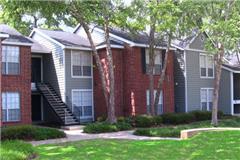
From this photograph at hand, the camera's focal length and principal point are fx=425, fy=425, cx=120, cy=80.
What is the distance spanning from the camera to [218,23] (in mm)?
22109

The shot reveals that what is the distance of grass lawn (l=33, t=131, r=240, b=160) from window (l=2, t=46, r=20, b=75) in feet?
38.8

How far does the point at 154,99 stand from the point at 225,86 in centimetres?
884

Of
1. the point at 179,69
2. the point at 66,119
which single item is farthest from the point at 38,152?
the point at 179,69

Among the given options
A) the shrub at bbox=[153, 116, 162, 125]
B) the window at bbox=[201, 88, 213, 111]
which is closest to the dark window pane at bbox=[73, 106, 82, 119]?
the shrub at bbox=[153, 116, 162, 125]

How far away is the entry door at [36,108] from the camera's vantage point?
1183 inches

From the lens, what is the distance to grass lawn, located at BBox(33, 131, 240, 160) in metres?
11.9

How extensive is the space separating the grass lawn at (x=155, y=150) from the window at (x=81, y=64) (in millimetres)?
14073

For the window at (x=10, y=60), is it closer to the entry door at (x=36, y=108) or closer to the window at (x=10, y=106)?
the window at (x=10, y=106)

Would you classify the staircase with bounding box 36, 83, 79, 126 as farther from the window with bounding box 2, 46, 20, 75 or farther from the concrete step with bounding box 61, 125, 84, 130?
the window with bounding box 2, 46, 20, 75

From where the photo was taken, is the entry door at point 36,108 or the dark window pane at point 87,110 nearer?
the dark window pane at point 87,110

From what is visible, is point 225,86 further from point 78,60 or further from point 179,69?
point 78,60

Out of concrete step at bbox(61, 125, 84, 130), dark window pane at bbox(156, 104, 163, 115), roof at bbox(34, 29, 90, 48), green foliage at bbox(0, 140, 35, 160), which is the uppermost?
roof at bbox(34, 29, 90, 48)

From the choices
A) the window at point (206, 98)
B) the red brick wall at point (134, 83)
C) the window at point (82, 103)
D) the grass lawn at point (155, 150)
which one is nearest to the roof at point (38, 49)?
the window at point (82, 103)

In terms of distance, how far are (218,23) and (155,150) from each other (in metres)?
11.1
